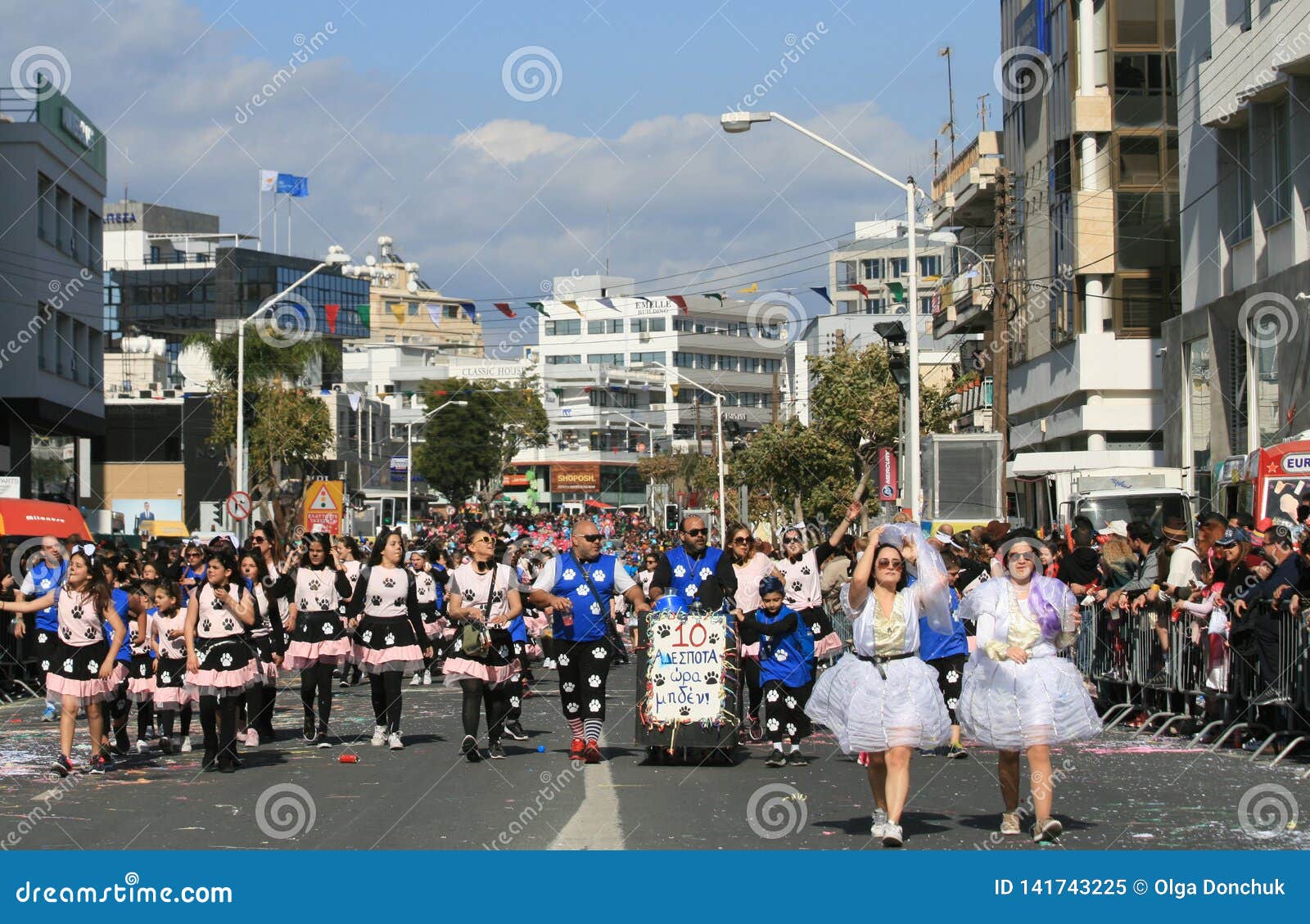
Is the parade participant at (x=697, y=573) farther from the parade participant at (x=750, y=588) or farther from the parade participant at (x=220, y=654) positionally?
the parade participant at (x=220, y=654)

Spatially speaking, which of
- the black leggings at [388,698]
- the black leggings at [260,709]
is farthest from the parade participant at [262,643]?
the black leggings at [388,698]

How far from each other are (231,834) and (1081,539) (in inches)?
491

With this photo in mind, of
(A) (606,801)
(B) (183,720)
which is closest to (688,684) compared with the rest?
(A) (606,801)

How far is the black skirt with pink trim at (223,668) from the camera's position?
1327cm

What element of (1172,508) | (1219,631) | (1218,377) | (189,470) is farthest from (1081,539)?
(189,470)

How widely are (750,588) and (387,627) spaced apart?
3.20 meters

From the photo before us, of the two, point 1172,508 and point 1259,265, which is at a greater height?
→ point 1259,265

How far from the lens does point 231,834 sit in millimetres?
9625

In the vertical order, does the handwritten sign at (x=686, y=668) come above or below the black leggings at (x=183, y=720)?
above

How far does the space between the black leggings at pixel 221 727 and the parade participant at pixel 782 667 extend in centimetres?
415

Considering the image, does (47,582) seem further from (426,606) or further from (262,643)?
(426,606)

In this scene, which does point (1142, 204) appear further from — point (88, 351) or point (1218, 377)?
point (88, 351)

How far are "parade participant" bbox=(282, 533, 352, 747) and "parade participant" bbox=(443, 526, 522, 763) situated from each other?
202 centimetres

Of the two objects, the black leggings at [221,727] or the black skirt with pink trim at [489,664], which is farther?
the black skirt with pink trim at [489,664]
